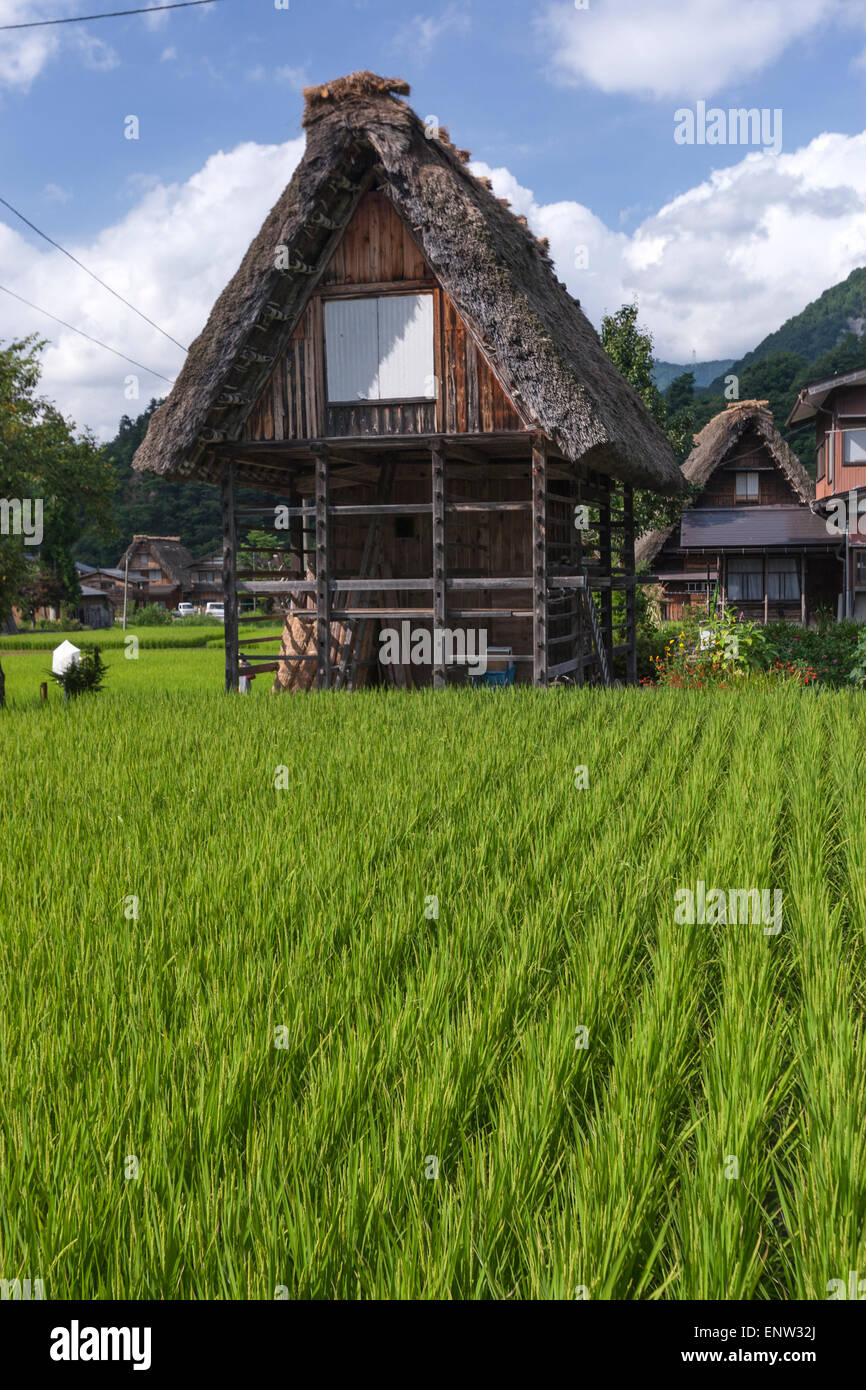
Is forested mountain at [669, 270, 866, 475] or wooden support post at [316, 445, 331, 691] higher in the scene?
forested mountain at [669, 270, 866, 475]

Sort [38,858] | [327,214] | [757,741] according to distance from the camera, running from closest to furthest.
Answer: [38,858] → [757,741] → [327,214]

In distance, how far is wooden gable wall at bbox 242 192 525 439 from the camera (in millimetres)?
11625

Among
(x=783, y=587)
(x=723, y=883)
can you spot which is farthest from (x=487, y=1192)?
(x=783, y=587)

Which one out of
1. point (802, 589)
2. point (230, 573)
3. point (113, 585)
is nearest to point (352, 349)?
point (230, 573)

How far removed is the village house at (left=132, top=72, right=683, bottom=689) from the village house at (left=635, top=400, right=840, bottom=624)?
31.8ft

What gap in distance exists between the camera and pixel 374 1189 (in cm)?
216

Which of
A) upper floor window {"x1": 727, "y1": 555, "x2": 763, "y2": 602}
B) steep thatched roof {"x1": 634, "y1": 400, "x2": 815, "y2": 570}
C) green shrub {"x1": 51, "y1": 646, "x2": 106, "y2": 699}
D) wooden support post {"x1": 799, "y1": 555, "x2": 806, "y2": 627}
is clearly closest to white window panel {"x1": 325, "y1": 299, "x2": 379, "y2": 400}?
green shrub {"x1": 51, "y1": 646, "x2": 106, "y2": 699}

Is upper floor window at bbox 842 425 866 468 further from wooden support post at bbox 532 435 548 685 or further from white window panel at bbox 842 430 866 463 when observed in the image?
wooden support post at bbox 532 435 548 685

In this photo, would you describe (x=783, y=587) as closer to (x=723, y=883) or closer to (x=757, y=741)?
(x=757, y=741)

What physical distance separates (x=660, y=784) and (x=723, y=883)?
2.16 m

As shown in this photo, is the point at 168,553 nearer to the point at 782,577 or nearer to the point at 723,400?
the point at 723,400

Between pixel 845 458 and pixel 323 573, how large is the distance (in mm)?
Result: 15189
